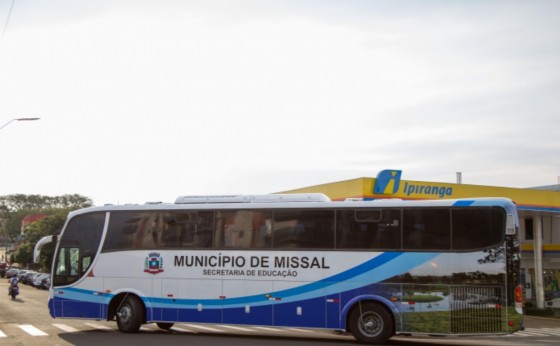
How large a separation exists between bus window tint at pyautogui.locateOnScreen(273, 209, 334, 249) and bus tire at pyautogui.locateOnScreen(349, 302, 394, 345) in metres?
1.67

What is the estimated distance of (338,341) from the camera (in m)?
16.7

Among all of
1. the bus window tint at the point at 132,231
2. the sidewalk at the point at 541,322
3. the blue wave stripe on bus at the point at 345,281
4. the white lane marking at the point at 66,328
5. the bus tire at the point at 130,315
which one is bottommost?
the sidewalk at the point at 541,322

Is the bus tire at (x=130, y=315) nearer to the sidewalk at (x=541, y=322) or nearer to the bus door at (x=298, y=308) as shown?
the bus door at (x=298, y=308)

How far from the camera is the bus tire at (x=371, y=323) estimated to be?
15445 millimetres

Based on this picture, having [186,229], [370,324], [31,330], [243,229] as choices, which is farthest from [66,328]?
[370,324]

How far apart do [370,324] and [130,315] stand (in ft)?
21.1

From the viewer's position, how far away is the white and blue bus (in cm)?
1485

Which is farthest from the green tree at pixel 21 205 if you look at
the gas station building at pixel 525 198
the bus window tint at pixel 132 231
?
the bus window tint at pixel 132 231

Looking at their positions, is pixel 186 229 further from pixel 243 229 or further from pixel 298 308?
pixel 298 308

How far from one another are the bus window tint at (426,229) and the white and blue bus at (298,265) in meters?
0.02

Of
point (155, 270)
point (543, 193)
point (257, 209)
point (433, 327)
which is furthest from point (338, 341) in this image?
point (543, 193)

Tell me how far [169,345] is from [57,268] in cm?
563

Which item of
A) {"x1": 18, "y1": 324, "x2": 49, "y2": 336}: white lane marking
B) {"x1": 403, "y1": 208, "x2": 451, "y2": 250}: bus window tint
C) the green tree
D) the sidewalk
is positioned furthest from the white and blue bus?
the green tree

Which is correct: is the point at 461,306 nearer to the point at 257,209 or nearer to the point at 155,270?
the point at 257,209
